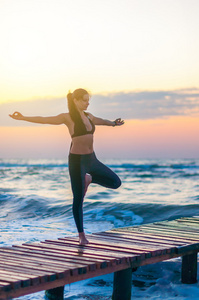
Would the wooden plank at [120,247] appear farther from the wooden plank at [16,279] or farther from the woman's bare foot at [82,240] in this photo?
the wooden plank at [16,279]

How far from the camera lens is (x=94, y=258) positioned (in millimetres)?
5949

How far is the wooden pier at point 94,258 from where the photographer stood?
5023 millimetres

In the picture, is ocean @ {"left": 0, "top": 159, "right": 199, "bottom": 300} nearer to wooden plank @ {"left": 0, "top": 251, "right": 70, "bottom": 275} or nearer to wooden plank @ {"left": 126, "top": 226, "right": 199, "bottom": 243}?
wooden plank @ {"left": 126, "top": 226, "right": 199, "bottom": 243}

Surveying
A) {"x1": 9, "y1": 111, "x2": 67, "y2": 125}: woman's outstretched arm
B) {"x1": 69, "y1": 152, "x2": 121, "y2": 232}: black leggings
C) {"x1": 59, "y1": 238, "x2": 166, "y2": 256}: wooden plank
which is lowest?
{"x1": 59, "y1": 238, "x2": 166, "y2": 256}: wooden plank

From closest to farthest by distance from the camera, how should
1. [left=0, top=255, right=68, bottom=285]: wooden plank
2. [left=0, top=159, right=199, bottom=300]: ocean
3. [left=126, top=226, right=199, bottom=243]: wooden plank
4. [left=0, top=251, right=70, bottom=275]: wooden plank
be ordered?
[left=0, top=255, right=68, bottom=285]: wooden plank, [left=0, top=251, right=70, bottom=275]: wooden plank, [left=126, top=226, right=199, bottom=243]: wooden plank, [left=0, top=159, right=199, bottom=300]: ocean

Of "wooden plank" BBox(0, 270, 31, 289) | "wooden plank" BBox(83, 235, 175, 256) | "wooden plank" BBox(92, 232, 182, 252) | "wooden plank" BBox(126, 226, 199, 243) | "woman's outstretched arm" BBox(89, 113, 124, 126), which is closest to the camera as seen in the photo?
"wooden plank" BBox(0, 270, 31, 289)

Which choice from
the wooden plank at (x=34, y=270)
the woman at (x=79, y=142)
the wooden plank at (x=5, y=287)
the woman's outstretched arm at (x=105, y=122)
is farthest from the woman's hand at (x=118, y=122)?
the wooden plank at (x=5, y=287)

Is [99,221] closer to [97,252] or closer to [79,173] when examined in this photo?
[79,173]

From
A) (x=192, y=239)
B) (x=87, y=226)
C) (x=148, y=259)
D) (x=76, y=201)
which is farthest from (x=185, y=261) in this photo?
(x=87, y=226)

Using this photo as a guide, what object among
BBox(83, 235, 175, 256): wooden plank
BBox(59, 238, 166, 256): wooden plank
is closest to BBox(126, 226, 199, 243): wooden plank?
BBox(83, 235, 175, 256): wooden plank

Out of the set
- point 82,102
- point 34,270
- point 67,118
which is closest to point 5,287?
point 34,270

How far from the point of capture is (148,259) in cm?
647

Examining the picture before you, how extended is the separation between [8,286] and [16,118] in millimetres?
2494

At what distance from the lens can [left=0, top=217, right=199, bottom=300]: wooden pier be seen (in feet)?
16.5
